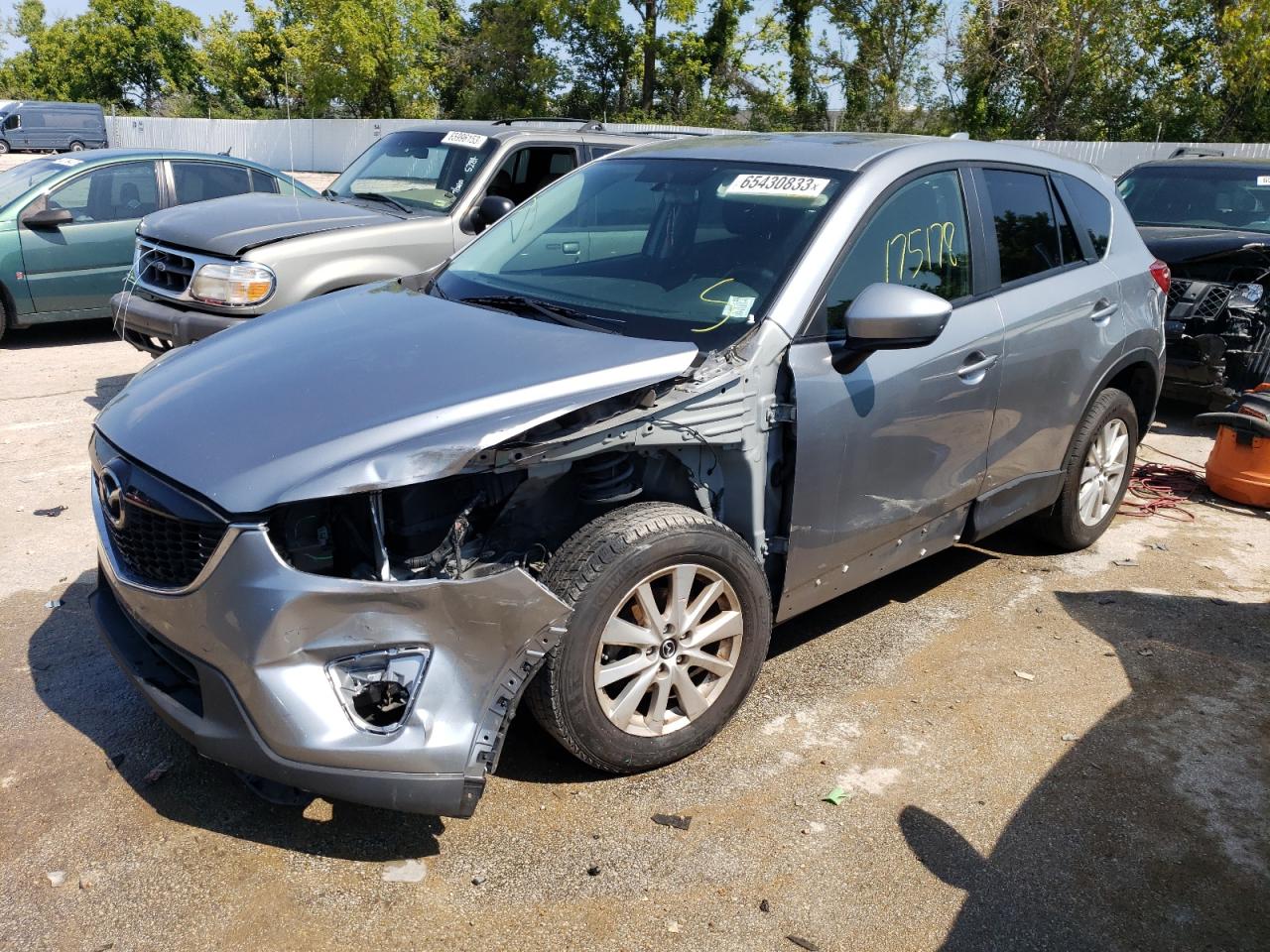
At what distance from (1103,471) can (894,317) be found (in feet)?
8.30

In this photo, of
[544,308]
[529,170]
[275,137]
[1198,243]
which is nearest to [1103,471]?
[544,308]

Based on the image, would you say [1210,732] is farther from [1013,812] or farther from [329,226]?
[329,226]

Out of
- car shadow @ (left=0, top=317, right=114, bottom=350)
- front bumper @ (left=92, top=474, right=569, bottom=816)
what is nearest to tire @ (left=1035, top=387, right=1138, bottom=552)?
front bumper @ (left=92, top=474, right=569, bottom=816)

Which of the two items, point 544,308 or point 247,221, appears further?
point 247,221

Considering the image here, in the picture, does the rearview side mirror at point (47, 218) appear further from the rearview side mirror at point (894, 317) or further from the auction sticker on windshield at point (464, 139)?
the rearview side mirror at point (894, 317)

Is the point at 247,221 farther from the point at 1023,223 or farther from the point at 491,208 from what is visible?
the point at 1023,223

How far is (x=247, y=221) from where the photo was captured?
686 centimetres

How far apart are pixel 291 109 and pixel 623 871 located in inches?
2474

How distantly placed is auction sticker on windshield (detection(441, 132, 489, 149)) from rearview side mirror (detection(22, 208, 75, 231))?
335 centimetres

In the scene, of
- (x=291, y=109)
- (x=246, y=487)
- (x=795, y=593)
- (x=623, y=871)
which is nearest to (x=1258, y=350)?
(x=795, y=593)

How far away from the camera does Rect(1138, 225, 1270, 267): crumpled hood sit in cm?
765

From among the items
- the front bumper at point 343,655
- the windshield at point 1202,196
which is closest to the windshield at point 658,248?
the front bumper at point 343,655

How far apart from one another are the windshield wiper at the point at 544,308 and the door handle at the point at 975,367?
4.54ft

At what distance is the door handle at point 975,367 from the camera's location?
158 inches
